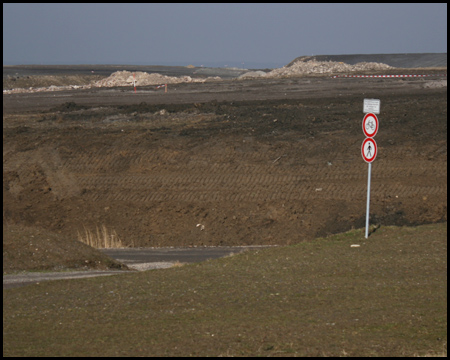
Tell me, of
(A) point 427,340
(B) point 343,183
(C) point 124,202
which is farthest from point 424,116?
(A) point 427,340

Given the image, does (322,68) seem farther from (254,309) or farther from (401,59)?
(254,309)

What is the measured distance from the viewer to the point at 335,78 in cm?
5384

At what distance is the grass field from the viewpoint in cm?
638

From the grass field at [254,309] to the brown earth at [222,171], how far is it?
8.69 metres

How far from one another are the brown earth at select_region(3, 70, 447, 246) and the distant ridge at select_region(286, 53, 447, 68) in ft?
144

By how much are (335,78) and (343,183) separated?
3293 cm

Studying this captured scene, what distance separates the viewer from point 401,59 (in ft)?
270

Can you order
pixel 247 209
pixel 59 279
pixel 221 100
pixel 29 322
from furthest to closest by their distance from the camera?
pixel 221 100 → pixel 247 209 → pixel 59 279 → pixel 29 322

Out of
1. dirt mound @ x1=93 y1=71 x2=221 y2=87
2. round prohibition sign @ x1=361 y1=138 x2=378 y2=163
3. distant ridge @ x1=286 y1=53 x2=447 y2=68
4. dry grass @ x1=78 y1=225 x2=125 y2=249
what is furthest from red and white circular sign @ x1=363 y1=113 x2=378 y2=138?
distant ridge @ x1=286 y1=53 x2=447 y2=68

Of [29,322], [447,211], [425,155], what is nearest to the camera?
[29,322]

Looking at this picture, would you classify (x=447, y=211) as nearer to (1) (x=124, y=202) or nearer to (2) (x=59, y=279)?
(1) (x=124, y=202)

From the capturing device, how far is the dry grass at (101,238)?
67.4 ft

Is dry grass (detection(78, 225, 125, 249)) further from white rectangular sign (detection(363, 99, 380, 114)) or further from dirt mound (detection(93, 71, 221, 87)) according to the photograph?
dirt mound (detection(93, 71, 221, 87))

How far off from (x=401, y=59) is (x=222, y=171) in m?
64.9
